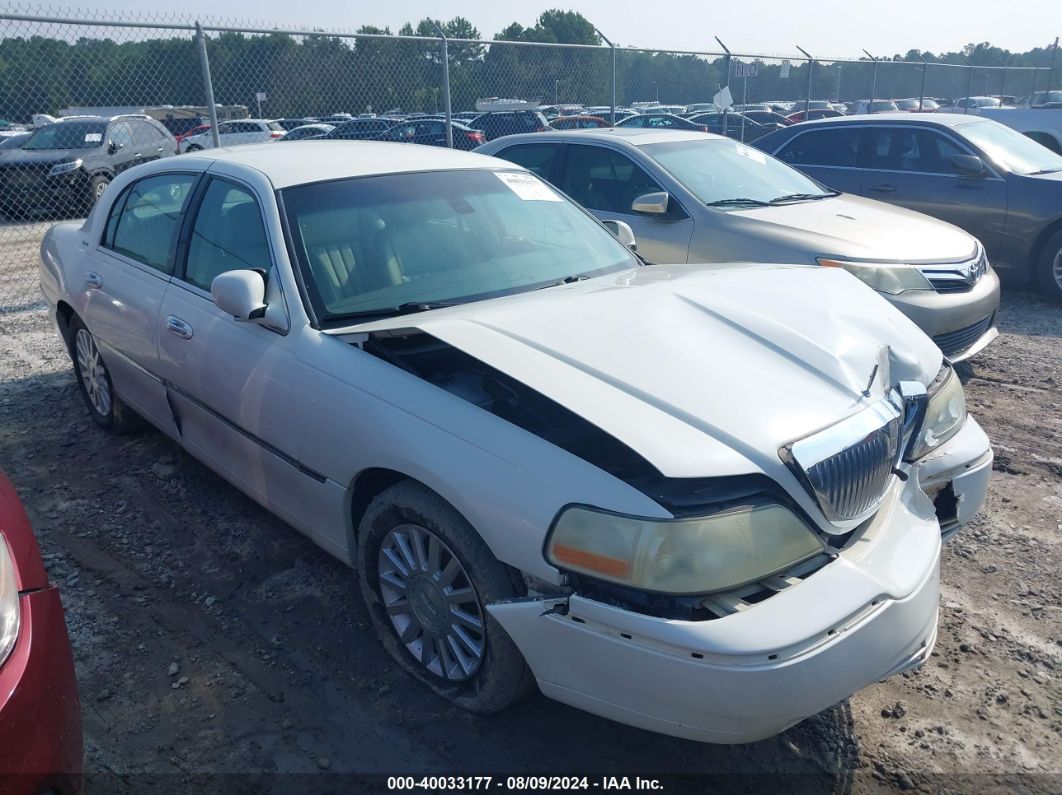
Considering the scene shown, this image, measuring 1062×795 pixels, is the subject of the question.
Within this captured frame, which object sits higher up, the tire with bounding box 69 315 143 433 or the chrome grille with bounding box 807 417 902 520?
the chrome grille with bounding box 807 417 902 520

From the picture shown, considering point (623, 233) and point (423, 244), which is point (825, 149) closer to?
point (623, 233)

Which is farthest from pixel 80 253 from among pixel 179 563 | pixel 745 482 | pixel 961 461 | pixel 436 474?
pixel 961 461

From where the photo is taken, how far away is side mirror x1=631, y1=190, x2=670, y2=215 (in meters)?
5.91

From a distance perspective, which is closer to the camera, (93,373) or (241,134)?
(93,373)

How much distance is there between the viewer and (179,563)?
3.70m

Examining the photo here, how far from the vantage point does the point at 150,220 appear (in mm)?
4254

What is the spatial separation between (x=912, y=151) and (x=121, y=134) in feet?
44.1

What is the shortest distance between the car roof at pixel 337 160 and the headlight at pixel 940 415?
87.1 inches

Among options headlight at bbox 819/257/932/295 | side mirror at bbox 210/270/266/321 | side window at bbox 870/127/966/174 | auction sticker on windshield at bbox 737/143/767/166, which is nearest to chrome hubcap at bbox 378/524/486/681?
side mirror at bbox 210/270/266/321

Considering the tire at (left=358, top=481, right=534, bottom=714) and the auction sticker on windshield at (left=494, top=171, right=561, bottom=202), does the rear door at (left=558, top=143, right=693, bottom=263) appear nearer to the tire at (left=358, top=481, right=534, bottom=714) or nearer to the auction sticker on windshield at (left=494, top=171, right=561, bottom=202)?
the auction sticker on windshield at (left=494, top=171, right=561, bottom=202)

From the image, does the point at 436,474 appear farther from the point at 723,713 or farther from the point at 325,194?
the point at 325,194

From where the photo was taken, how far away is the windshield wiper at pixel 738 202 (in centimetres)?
613

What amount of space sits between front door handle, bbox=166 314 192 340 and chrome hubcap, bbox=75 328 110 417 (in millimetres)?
1210

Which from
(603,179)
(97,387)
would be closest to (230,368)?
(97,387)
